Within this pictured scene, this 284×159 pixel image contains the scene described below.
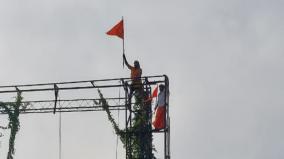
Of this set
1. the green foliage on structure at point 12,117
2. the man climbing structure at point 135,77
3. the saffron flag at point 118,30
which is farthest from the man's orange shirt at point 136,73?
the green foliage on structure at point 12,117

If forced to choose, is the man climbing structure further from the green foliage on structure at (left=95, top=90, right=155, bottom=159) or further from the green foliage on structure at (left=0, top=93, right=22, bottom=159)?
the green foliage on structure at (left=0, top=93, right=22, bottom=159)

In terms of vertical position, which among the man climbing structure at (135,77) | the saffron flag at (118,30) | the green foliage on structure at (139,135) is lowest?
the green foliage on structure at (139,135)

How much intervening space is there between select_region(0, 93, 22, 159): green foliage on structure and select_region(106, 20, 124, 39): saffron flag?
209 inches

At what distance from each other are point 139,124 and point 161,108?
99 centimetres

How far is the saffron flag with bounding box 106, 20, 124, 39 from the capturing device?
81.9ft

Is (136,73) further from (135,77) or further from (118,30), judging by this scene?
(118,30)

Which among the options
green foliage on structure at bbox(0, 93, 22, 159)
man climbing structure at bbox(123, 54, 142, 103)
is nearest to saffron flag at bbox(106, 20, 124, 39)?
man climbing structure at bbox(123, 54, 142, 103)

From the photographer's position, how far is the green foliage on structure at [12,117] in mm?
27797

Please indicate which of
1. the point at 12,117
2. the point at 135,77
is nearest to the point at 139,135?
the point at 135,77

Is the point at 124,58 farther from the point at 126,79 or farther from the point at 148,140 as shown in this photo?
the point at 148,140

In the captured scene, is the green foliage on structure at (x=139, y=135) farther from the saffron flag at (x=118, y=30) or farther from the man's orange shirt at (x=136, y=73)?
the saffron flag at (x=118, y=30)

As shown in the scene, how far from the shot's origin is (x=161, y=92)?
79.3 ft

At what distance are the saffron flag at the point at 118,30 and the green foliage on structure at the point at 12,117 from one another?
531 cm

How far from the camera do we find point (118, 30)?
25.0 metres
